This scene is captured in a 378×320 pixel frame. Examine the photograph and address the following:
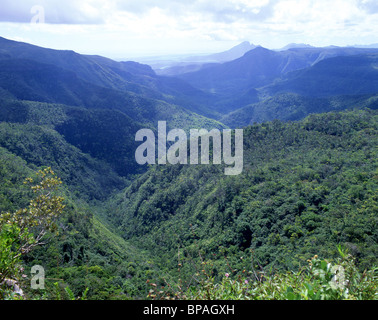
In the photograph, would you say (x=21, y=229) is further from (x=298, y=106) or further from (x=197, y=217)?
(x=298, y=106)

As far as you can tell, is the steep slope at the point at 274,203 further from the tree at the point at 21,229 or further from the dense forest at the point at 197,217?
the tree at the point at 21,229

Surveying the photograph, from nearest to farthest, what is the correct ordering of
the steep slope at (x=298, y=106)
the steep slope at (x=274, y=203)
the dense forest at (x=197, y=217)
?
the dense forest at (x=197, y=217) < the steep slope at (x=274, y=203) < the steep slope at (x=298, y=106)

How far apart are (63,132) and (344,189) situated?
314ft

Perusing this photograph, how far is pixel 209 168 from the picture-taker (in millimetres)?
59969

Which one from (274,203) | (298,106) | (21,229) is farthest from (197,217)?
(298,106)

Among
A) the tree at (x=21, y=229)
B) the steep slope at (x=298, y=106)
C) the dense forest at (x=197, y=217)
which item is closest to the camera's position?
the tree at (x=21, y=229)

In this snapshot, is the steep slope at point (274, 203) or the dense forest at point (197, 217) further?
the steep slope at point (274, 203)

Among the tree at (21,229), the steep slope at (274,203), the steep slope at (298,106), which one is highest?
the steep slope at (298,106)

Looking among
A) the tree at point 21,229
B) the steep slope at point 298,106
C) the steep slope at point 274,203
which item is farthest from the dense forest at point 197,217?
the steep slope at point 298,106

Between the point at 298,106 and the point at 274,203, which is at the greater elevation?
the point at 298,106

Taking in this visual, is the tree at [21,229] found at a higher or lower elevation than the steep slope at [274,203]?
higher

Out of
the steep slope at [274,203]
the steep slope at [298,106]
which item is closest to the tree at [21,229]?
the steep slope at [274,203]
